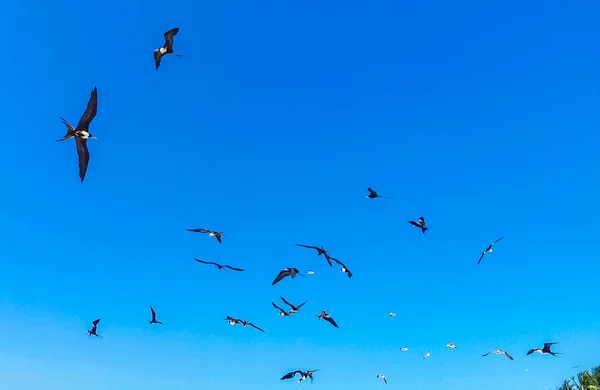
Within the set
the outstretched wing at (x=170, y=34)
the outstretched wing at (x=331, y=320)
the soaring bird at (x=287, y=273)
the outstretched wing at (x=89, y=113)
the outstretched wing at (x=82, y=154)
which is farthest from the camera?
the outstretched wing at (x=331, y=320)

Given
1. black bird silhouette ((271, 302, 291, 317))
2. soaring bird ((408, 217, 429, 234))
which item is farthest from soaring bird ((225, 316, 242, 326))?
soaring bird ((408, 217, 429, 234))

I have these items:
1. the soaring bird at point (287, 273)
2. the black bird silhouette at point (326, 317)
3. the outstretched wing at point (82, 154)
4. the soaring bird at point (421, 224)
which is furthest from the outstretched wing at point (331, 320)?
the outstretched wing at point (82, 154)

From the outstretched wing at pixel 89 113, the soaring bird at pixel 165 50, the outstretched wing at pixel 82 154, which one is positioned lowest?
the outstretched wing at pixel 82 154

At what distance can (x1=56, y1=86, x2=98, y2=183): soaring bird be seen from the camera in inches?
689

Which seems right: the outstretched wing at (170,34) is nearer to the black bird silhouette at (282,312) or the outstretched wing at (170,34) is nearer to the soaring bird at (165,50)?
the soaring bird at (165,50)

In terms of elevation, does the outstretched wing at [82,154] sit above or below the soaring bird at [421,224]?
below

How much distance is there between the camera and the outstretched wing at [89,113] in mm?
17170

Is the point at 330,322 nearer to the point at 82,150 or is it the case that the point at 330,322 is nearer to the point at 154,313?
the point at 154,313

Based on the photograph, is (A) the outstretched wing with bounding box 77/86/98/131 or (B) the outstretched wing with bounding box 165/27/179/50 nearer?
(A) the outstretched wing with bounding box 77/86/98/131

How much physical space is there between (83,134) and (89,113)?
92 cm

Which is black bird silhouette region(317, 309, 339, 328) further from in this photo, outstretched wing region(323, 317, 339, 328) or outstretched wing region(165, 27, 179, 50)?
outstretched wing region(165, 27, 179, 50)

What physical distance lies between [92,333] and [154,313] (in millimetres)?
4006

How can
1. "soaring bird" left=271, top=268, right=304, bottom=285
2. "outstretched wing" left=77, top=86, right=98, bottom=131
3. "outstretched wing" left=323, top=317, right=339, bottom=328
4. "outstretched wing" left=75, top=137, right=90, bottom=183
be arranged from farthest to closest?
"outstretched wing" left=323, top=317, right=339, bottom=328
"soaring bird" left=271, top=268, right=304, bottom=285
"outstretched wing" left=75, top=137, right=90, bottom=183
"outstretched wing" left=77, top=86, right=98, bottom=131

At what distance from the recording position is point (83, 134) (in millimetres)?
18172
